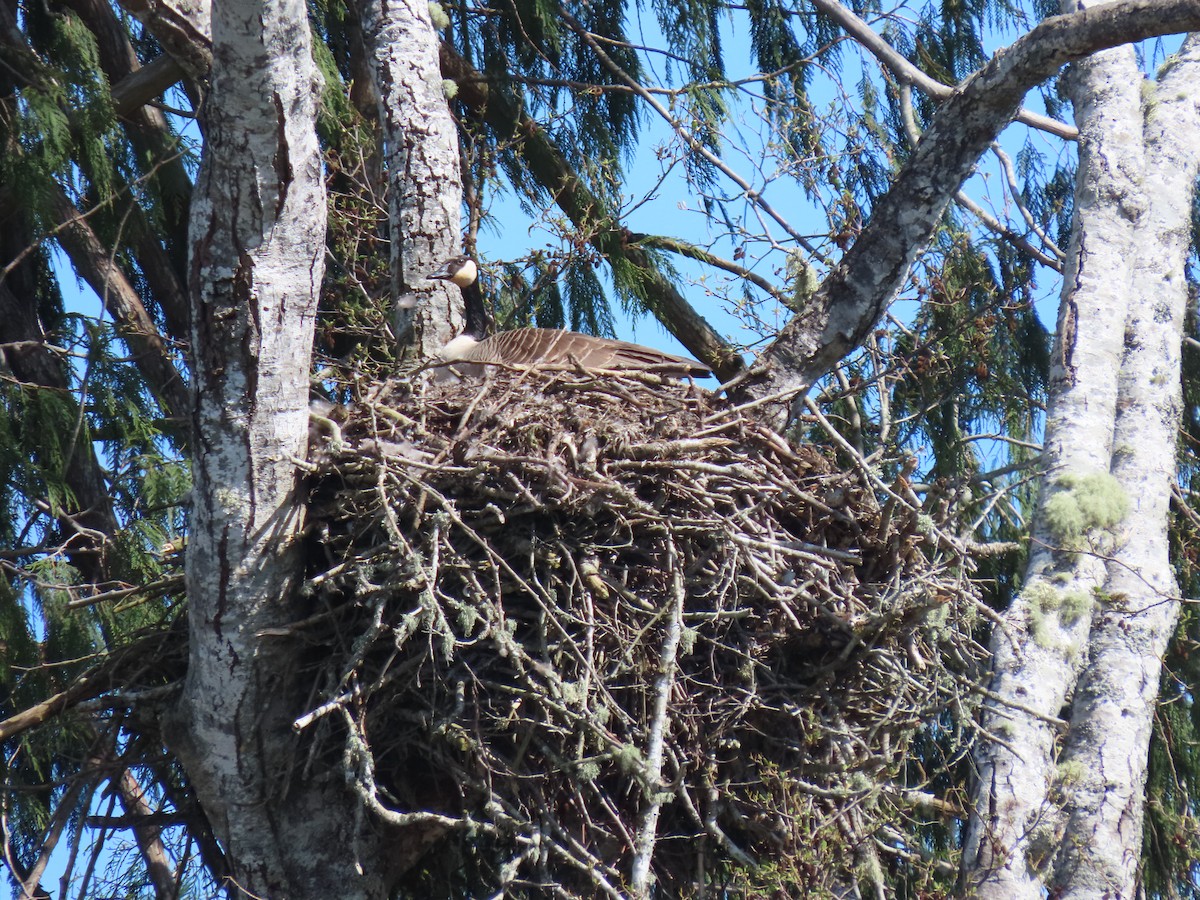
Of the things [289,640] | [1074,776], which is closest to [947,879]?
[1074,776]

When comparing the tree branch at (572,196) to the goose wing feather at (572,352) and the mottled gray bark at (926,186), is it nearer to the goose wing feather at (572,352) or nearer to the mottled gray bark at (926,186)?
the goose wing feather at (572,352)

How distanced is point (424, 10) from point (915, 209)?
238 centimetres

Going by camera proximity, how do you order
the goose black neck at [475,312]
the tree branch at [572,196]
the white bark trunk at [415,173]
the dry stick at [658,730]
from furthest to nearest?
1. the tree branch at [572,196]
2. the goose black neck at [475,312]
3. the white bark trunk at [415,173]
4. the dry stick at [658,730]

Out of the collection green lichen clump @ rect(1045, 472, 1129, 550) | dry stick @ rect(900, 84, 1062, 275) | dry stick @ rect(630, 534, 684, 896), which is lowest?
dry stick @ rect(630, 534, 684, 896)

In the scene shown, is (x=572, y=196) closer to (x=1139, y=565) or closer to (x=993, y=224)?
(x=993, y=224)

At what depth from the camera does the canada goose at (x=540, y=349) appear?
4688 mm

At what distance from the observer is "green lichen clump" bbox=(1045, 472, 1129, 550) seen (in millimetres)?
3775

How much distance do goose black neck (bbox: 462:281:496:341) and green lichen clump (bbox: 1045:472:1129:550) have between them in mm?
2433

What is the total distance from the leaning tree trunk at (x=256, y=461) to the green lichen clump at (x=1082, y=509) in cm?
213

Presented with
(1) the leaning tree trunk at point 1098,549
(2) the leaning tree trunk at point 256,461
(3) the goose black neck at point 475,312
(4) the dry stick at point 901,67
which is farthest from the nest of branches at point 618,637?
(4) the dry stick at point 901,67

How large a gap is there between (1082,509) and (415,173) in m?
2.77

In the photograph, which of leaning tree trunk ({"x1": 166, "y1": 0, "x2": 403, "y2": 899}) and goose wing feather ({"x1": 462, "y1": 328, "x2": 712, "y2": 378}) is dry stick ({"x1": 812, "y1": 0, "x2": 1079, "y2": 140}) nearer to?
goose wing feather ({"x1": 462, "y1": 328, "x2": 712, "y2": 378})

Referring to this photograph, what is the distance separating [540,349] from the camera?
4953 mm

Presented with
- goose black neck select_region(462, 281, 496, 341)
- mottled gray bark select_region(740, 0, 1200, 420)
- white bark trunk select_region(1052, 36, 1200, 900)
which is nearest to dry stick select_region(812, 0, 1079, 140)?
white bark trunk select_region(1052, 36, 1200, 900)
